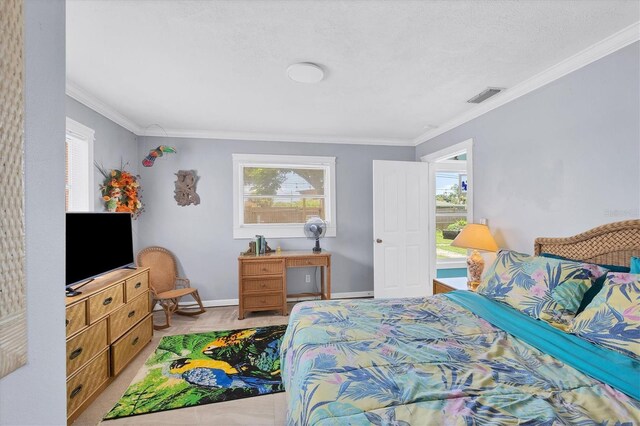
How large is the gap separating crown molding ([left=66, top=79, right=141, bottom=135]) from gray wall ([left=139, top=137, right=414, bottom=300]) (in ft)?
0.95

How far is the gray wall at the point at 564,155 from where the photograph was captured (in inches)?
70.0

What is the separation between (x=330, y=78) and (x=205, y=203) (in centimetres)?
244

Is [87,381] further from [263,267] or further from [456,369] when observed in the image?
[456,369]

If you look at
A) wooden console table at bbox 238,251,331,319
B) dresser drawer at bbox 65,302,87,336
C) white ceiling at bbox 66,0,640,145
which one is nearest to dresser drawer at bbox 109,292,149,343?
dresser drawer at bbox 65,302,87,336

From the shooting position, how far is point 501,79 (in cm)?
235

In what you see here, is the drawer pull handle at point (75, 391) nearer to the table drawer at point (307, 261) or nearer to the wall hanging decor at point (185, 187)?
the table drawer at point (307, 261)

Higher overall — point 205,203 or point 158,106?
point 158,106

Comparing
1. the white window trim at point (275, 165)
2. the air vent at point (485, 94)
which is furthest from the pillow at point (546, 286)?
the white window trim at point (275, 165)

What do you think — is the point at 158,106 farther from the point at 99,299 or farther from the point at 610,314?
the point at 610,314

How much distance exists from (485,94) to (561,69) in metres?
0.58

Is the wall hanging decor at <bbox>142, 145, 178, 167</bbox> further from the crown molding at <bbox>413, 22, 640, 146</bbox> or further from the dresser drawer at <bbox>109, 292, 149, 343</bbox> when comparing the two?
the crown molding at <bbox>413, 22, 640, 146</bbox>

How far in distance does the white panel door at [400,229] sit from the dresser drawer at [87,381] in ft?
9.62

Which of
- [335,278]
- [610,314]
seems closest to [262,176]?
[335,278]

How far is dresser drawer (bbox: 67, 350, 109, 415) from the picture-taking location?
1.72 m
